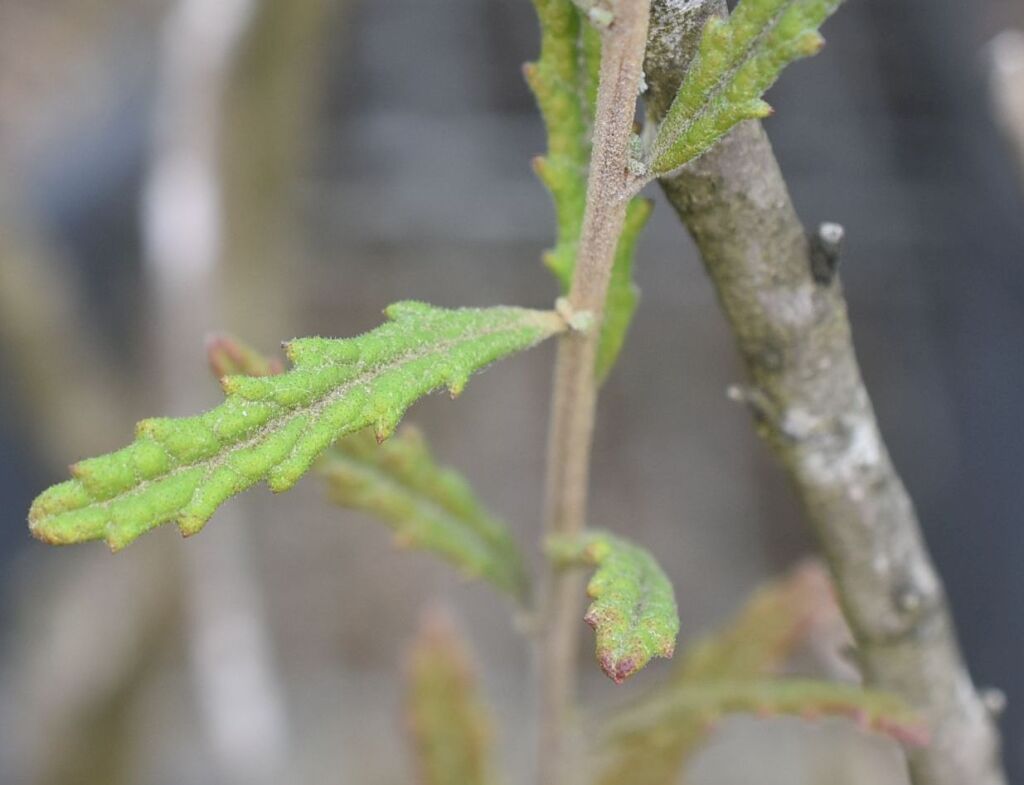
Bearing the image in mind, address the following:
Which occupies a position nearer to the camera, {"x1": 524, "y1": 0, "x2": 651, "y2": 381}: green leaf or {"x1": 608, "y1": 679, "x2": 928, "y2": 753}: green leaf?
{"x1": 524, "y1": 0, "x2": 651, "y2": 381}: green leaf

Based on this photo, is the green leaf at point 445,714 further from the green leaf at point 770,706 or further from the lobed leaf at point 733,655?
the green leaf at point 770,706

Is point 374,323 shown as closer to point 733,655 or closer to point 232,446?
point 733,655

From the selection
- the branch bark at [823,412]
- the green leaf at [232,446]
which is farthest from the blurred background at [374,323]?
the green leaf at [232,446]

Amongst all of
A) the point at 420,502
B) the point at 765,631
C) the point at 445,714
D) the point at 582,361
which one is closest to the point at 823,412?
the point at 582,361

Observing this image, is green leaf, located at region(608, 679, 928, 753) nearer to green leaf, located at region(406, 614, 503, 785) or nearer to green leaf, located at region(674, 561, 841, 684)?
green leaf, located at region(674, 561, 841, 684)

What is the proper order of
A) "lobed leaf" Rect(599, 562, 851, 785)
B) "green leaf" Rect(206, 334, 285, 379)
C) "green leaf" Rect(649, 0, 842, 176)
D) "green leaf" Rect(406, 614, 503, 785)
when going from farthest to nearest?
"green leaf" Rect(406, 614, 503, 785) → "lobed leaf" Rect(599, 562, 851, 785) → "green leaf" Rect(206, 334, 285, 379) → "green leaf" Rect(649, 0, 842, 176)

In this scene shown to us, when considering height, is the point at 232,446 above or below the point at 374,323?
below

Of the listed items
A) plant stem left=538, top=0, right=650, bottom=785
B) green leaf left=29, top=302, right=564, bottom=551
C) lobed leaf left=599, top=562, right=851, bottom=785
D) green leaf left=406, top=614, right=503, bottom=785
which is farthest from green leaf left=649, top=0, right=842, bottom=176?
green leaf left=406, top=614, right=503, bottom=785
